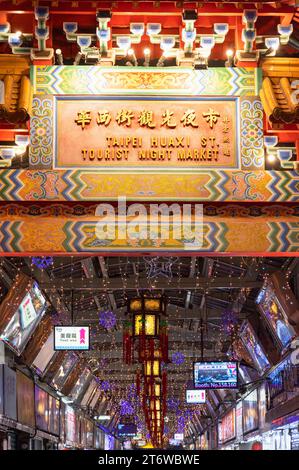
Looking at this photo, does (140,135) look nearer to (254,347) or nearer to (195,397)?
(254,347)

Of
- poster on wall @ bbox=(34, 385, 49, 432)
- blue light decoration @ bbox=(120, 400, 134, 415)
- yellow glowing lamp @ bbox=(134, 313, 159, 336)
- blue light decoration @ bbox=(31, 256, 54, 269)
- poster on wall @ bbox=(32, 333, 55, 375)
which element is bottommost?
blue light decoration @ bbox=(120, 400, 134, 415)

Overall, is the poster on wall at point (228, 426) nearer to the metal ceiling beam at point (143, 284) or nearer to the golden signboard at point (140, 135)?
the metal ceiling beam at point (143, 284)

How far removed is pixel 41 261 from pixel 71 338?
7.70ft

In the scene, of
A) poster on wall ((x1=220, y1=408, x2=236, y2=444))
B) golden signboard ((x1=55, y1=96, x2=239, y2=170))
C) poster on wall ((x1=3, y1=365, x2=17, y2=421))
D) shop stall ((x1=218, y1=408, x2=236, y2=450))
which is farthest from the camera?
shop stall ((x1=218, y1=408, x2=236, y2=450))

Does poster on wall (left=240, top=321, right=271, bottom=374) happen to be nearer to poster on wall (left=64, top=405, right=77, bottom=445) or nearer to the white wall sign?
the white wall sign

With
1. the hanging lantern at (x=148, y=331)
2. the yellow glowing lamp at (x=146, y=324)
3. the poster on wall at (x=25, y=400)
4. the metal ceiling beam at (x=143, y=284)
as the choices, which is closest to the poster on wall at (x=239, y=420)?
the hanging lantern at (x=148, y=331)

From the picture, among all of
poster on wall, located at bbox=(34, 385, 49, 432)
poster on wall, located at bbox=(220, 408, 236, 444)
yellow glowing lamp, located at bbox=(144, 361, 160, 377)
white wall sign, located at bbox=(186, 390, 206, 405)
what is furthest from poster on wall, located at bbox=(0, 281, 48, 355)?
poster on wall, located at bbox=(220, 408, 236, 444)

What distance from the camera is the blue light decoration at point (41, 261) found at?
14055 millimetres

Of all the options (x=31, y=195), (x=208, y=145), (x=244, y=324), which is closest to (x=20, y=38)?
(x=31, y=195)

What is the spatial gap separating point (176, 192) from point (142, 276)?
10.3m

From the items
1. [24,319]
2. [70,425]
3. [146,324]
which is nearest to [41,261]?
[24,319]

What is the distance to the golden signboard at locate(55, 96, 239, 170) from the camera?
6.85m

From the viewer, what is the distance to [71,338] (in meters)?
15.9

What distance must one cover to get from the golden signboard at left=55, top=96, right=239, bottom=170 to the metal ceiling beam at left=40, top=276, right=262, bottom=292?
29.1 ft
